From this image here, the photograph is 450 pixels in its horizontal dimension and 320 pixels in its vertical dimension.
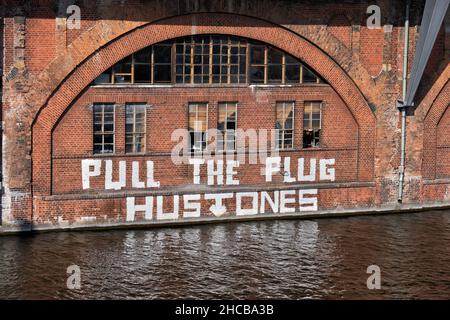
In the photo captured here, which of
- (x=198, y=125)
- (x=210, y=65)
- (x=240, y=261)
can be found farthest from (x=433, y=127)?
(x=240, y=261)

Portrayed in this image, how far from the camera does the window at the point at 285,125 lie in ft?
91.4

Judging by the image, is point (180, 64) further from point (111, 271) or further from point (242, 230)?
point (111, 271)

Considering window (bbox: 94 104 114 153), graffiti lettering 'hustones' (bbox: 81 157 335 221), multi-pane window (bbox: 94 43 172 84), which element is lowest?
graffiti lettering 'hustones' (bbox: 81 157 335 221)

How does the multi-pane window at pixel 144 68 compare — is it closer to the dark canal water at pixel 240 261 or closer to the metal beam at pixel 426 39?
the dark canal water at pixel 240 261

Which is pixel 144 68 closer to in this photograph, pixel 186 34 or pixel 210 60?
pixel 186 34

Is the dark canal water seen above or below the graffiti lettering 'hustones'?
below

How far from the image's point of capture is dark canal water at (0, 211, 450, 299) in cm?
1952

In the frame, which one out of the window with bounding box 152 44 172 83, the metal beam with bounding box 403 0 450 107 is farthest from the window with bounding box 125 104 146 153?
the metal beam with bounding box 403 0 450 107

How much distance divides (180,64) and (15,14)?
5553mm

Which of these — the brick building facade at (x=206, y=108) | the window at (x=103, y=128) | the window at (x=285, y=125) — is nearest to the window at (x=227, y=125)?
the brick building facade at (x=206, y=108)

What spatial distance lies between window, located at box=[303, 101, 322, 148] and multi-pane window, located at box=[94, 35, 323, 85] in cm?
92

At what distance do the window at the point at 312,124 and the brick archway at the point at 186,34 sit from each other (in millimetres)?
988

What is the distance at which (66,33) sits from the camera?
972 inches

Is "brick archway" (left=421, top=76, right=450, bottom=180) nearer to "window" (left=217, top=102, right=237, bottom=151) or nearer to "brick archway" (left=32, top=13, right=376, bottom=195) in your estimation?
"brick archway" (left=32, top=13, right=376, bottom=195)
